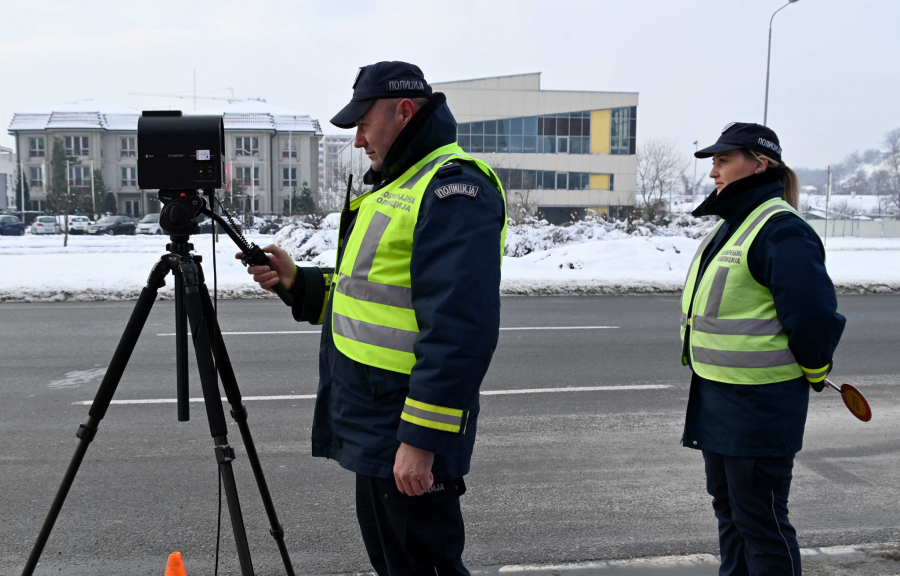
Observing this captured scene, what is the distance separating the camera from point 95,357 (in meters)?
7.64

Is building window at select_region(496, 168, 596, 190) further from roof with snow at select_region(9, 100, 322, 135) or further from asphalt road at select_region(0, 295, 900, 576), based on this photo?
asphalt road at select_region(0, 295, 900, 576)

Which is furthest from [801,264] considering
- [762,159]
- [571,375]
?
[571,375]

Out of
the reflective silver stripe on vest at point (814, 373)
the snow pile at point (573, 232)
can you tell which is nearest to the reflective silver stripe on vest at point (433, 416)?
the reflective silver stripe on vest at point (814, 373)

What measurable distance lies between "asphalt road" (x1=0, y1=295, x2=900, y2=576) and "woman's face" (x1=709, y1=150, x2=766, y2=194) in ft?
5.74

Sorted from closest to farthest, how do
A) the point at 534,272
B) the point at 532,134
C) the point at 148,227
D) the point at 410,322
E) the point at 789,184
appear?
the point at 410,322, the point at 789,184, the point at 534,272, the point at 148,227, the point at 532,134

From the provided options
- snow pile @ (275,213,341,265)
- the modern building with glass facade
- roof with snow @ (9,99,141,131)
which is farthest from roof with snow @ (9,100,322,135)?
snow pile @ (275,213,341,265)

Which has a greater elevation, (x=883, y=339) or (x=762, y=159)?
(x=762, y=159)

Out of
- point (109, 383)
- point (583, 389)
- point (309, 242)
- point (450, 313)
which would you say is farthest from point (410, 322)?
point (309, 242)

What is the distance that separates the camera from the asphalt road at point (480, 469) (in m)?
3.54

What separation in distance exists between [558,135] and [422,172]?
6123cm

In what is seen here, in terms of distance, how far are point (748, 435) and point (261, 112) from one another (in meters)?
76.7

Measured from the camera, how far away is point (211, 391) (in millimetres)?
2275

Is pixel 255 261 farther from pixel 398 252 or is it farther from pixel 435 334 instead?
pixel 435 334

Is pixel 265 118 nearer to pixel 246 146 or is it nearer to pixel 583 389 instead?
pixel 246 146
